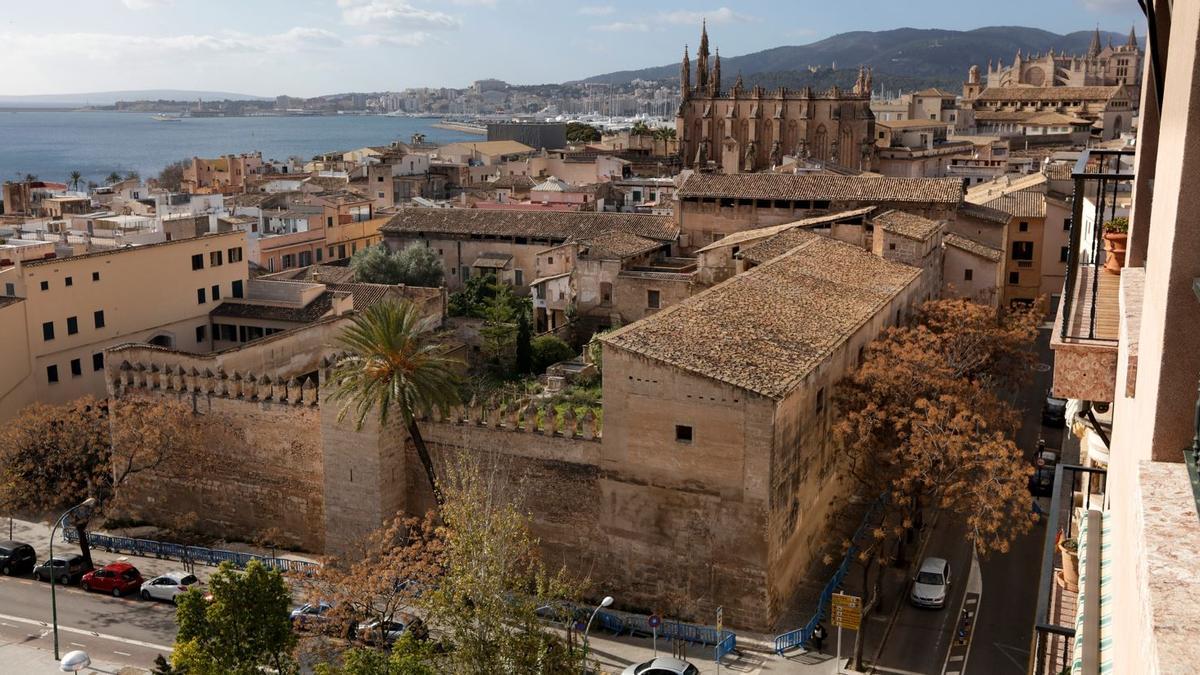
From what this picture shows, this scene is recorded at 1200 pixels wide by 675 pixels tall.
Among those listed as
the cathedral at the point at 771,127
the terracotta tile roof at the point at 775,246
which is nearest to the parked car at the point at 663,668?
the terracotta tile roof at the point at 775,246

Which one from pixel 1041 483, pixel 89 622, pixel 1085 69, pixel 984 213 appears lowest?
pixel 89 622

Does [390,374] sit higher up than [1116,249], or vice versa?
[1116,249]

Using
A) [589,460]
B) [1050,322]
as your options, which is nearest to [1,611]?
[589,460]

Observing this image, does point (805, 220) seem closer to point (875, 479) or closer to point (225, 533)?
point (875, 479)

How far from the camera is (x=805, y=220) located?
42.5m

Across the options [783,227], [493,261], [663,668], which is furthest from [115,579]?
[493,261]

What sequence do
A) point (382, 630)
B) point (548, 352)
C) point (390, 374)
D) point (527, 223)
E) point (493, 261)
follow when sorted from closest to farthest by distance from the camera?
1. point (382, 630)
2. point (390, 374)
3. point (548, 352)
4. point (493, 261)
5. point (527, 223)

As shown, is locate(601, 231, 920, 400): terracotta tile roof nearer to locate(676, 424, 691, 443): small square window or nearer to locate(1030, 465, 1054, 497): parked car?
locate(676, 424, 691, 443): small square window

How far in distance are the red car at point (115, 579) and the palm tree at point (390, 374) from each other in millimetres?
6035

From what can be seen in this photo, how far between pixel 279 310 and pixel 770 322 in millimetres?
20288

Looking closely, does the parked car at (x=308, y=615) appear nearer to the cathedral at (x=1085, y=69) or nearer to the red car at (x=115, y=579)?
the red car at (x=115, y=579)

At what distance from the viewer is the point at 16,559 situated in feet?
86.7

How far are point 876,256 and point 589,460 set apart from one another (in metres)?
16.0

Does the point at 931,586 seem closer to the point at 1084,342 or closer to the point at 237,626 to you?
the point at 237,626
